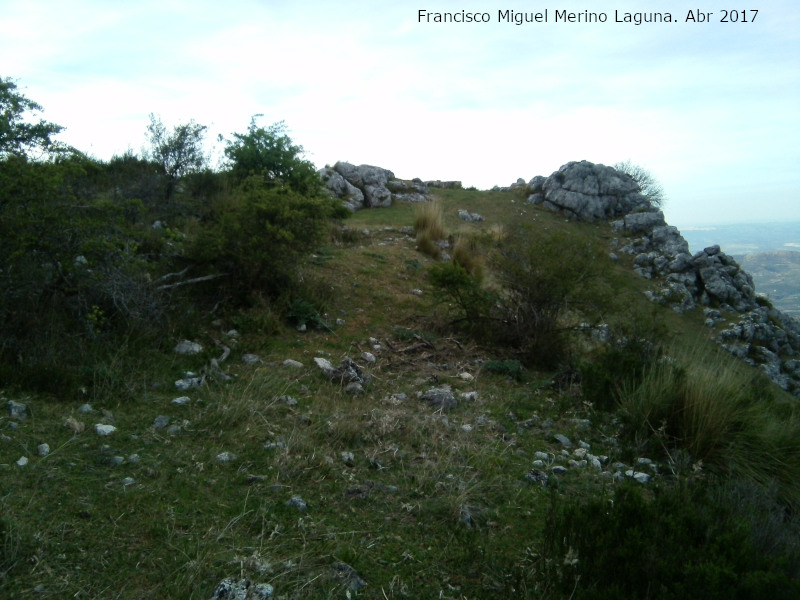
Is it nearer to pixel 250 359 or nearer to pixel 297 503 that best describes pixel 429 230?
pixel 250 359

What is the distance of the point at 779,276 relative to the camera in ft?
84.4

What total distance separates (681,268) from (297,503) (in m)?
14.7

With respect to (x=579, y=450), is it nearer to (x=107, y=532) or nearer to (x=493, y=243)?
(x=107, y=532)

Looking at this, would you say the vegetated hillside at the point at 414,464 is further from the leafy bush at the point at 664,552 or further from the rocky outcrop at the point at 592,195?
the rocky outcrop at the point at 592,195

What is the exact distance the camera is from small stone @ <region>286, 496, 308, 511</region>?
10.9 ft

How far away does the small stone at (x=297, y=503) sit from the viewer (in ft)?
10.9

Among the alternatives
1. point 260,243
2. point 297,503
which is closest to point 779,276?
point 260,243

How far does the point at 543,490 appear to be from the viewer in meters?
3.74

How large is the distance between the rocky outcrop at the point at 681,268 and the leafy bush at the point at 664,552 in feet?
29.3

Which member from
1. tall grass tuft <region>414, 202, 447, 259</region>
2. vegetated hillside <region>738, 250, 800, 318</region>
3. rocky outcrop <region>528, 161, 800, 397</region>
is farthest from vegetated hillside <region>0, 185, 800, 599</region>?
vegetated hillside <region>738, 250, 800, 318</region>

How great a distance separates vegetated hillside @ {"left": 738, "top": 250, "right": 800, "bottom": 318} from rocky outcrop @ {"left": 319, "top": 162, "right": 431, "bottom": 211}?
9989mm

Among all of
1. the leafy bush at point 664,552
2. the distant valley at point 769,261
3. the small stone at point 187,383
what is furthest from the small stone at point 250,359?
the distant valley at point 769,261

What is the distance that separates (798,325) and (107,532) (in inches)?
712

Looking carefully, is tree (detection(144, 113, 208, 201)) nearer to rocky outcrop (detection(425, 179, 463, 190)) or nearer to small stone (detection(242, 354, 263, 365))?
small stone (detection(242, 354, 263, 365))
